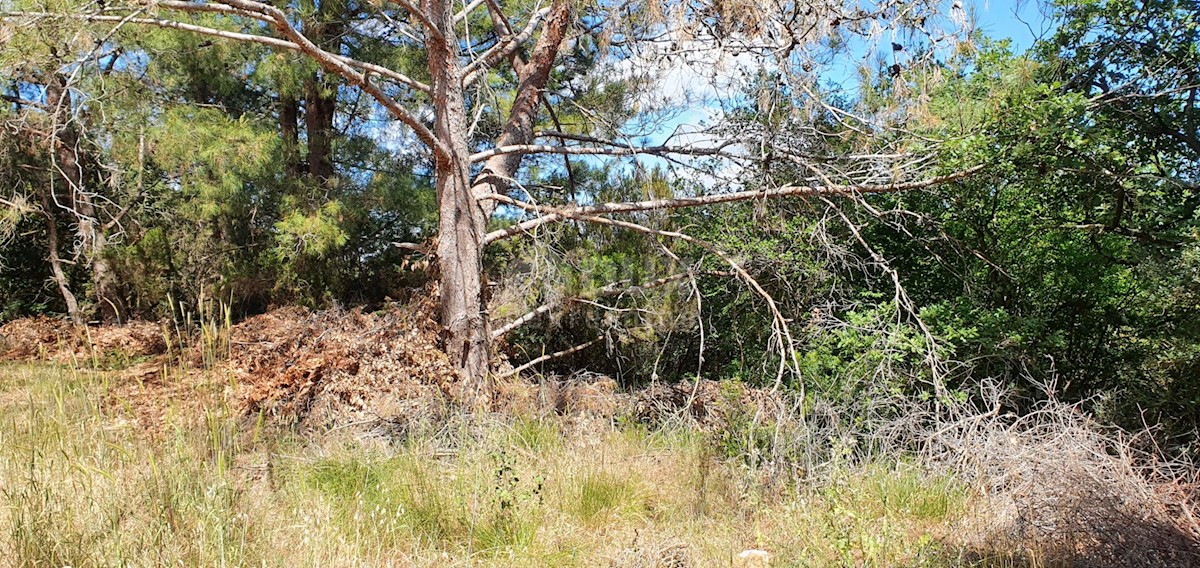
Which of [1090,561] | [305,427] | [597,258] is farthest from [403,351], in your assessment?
[1090,561]

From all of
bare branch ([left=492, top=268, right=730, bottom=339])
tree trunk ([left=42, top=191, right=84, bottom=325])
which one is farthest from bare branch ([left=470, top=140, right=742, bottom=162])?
tree trunk ([left=42, top=191, right=84, bottom=325])

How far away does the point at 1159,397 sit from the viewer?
569cm

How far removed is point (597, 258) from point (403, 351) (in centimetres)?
265

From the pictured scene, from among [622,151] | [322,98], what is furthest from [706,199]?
[322,98]

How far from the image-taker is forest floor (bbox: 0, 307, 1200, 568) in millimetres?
3002

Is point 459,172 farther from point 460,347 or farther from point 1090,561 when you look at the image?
point 1090,561

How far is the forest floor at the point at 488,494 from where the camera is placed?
9.85 ft

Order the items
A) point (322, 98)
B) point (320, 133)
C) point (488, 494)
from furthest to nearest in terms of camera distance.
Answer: point (320, 133) < point (322, 98) < point (488, 494)

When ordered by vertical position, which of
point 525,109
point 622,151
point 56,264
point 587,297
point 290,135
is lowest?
point 587,297

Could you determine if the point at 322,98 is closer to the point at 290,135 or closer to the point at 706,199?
the point at 290,135

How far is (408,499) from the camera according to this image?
411 centimetres

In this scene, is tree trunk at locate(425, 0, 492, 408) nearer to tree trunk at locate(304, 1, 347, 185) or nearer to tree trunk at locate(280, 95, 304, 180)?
tree trunk at locate(304, 1, 347, 185)

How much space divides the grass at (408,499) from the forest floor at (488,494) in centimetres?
1

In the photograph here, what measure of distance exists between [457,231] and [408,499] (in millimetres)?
3800
